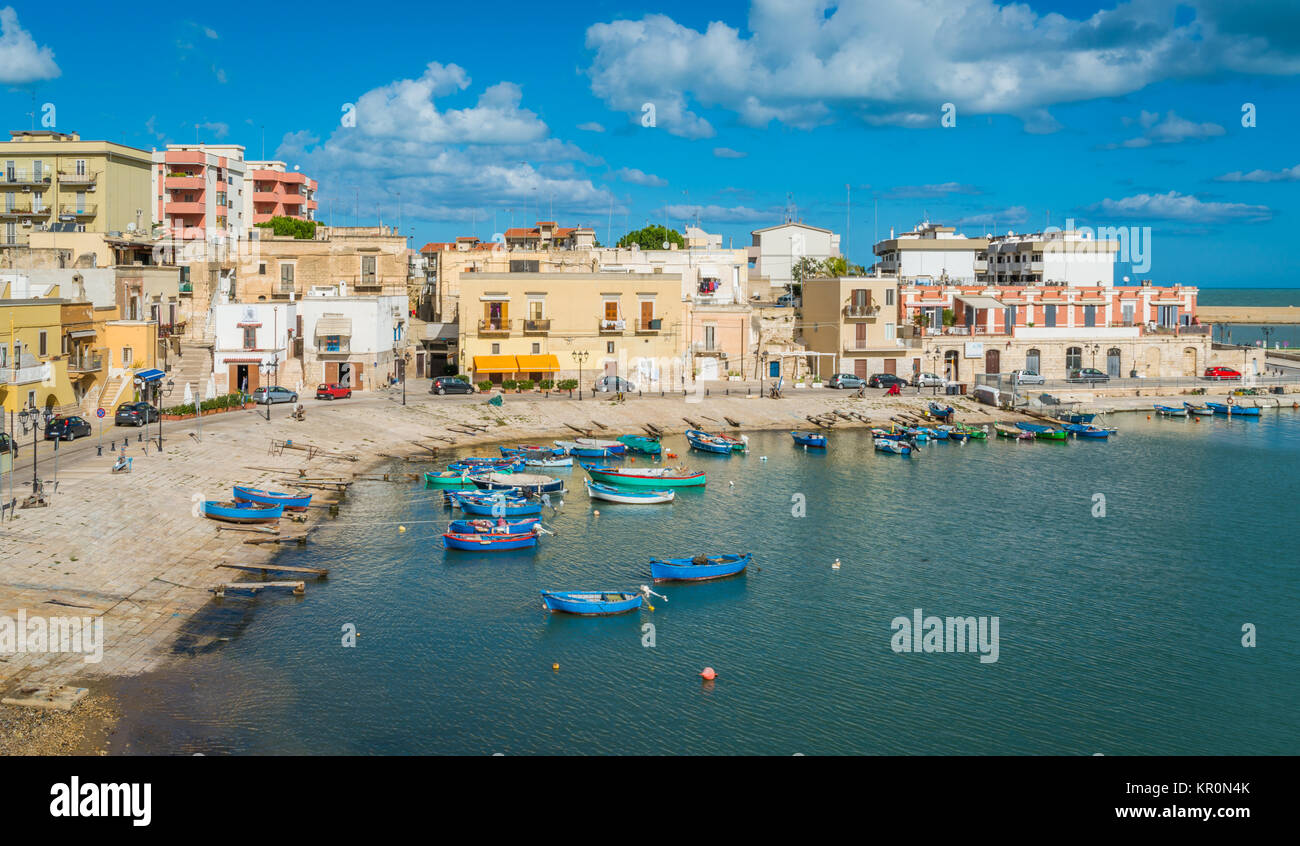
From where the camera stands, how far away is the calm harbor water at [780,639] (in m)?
26.4

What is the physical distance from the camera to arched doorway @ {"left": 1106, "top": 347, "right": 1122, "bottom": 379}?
94.4 meters

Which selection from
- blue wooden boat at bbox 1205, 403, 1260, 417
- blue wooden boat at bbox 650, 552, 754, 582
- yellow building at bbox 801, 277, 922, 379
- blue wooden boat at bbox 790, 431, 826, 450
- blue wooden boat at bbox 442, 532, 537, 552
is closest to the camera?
blue wooden boat at bbox 650, 552, 754, 582

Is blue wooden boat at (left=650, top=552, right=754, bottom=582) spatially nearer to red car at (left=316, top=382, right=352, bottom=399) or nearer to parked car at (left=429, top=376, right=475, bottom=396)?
parked car at (left=429, top=376, right=475, bottom=396)

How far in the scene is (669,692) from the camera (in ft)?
95.2

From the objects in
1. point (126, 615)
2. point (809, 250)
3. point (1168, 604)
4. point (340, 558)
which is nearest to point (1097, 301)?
point (809, 250)

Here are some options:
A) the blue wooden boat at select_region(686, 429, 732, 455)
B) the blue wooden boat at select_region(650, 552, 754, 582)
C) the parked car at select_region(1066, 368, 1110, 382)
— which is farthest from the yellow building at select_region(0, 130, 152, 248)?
the parked car at select_region(1066, 368, 1110, 382)

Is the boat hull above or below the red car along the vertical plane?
below

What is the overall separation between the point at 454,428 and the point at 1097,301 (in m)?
56.2

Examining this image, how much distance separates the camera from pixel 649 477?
178 ft

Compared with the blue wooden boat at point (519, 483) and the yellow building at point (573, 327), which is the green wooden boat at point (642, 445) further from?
the yellow building at point (573, 327)

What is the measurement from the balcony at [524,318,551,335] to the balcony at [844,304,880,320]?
2443cm

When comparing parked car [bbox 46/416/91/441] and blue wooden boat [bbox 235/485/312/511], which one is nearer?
blue wooden boat [bbox 235/485/312/511]

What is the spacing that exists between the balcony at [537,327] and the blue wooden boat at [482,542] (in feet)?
127
